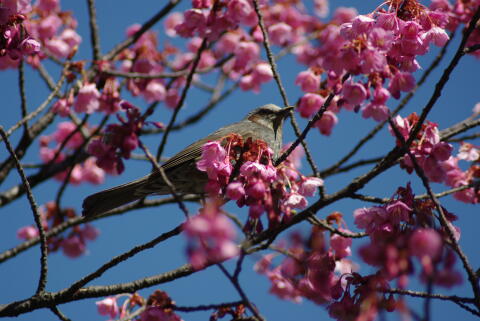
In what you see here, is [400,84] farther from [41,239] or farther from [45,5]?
[45,5]

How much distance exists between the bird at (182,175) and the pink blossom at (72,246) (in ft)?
3.76

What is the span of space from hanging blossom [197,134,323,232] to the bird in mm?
896

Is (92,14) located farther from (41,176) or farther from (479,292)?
(479,292)

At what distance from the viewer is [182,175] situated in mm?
4406

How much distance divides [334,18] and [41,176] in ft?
15.1

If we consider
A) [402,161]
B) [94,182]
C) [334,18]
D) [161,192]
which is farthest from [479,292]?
[334,18]

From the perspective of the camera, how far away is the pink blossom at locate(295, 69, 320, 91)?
14.1ft

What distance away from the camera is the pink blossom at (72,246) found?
5051 mm

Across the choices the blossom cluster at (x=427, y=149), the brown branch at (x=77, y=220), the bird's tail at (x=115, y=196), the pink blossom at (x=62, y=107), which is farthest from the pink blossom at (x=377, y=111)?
the pink blossom at (x=62, y=107)

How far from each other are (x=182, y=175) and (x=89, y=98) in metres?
0.98

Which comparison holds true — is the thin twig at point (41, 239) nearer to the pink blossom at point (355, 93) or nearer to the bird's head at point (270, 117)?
the pink blossom at point (355, 93)

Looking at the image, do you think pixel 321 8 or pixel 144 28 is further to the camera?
pixel 321 8

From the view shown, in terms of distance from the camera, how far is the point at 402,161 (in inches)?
112

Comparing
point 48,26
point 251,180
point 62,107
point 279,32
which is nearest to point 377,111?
point 251,180
